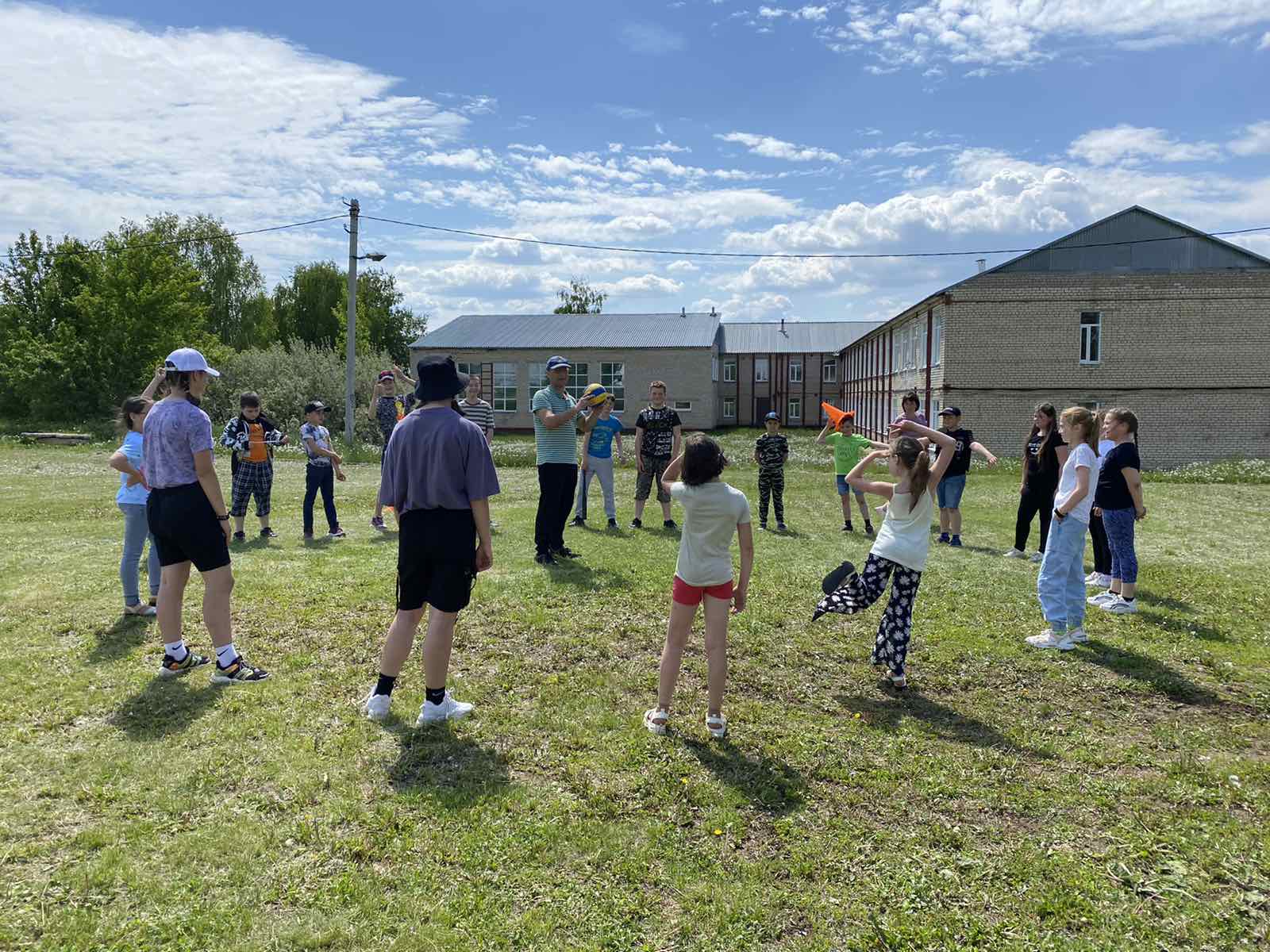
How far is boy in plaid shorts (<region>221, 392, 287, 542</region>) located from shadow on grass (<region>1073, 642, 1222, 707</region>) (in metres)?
8.84

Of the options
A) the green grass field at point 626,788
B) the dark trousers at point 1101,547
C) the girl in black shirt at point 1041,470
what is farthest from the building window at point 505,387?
the dark trousers at point 1101,547

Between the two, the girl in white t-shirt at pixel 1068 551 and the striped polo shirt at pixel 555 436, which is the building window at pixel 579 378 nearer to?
the striped polo shirt at pixel 555 436

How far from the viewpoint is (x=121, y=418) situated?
6746 mm

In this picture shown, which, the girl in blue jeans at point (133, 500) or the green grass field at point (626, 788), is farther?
the girl in blue jeans at point (133, 500)

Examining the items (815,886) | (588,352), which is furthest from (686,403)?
(815,886)

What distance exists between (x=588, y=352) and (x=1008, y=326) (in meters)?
25.9

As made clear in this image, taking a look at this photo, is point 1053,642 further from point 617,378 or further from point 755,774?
point 617,378

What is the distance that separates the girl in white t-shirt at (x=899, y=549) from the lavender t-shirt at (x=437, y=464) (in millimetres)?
2685

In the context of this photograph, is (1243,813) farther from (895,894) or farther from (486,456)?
(486,456)

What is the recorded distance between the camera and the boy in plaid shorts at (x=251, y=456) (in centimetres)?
988

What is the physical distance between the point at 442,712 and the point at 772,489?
838cm

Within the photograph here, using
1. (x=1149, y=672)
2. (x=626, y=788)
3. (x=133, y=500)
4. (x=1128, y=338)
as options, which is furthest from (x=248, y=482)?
(x=1128, y=338)

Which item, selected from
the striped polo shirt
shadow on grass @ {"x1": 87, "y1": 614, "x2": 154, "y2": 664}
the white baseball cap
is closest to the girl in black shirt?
the striped polo shirt

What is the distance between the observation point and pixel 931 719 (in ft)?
16.8
